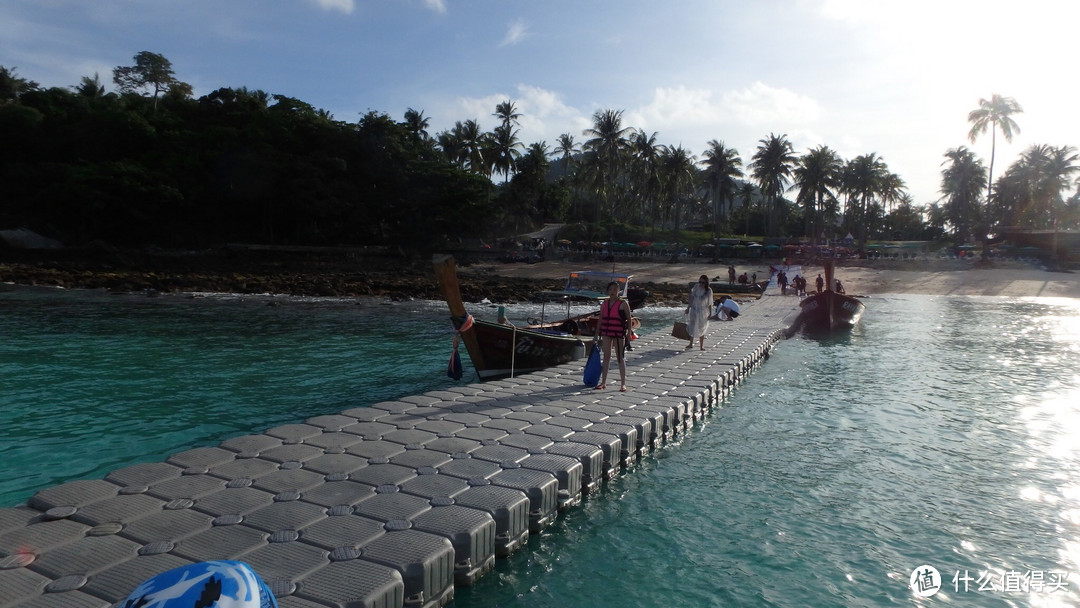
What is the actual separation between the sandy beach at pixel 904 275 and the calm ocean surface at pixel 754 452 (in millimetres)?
21593

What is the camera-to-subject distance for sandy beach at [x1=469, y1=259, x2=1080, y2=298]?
1636 inches

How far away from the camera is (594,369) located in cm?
1081

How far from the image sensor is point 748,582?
5766 mm

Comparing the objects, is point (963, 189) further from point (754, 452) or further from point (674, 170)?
point (754, 452)

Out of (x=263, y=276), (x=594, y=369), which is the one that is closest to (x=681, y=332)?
(x=594, y=369)

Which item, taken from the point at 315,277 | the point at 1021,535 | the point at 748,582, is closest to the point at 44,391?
the point at 748,582

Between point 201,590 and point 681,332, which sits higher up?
point 201,590

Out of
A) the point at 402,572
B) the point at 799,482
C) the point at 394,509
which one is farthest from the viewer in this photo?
the point at 799,482

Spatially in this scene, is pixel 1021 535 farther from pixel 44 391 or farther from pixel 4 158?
pixel 4 158

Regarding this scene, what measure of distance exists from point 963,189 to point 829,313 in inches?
2610

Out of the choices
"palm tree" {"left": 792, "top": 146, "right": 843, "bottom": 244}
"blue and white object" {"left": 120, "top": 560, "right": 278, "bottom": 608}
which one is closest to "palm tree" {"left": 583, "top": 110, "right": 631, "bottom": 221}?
"palm tree" {"left": 792, "top": 146, "right": 843, "bottom": 244}

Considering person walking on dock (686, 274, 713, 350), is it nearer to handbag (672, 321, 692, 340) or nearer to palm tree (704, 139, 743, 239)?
handbag (672, 321, 692, 340)

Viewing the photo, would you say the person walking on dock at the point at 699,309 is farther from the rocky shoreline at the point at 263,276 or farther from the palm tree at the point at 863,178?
the palm tree at the point at 863,178

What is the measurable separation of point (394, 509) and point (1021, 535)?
633 centimetres
